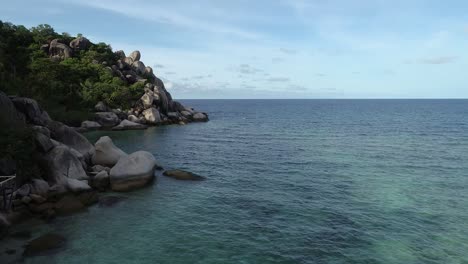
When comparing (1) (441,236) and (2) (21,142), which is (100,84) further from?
(1) (441,236)

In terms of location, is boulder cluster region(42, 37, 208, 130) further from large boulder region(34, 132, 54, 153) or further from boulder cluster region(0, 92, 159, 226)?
large boulder region(34, 132, 54, 153)

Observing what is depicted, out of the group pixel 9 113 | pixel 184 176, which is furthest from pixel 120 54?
pixel 184 176

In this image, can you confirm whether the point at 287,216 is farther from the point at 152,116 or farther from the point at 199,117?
the point at 199,117

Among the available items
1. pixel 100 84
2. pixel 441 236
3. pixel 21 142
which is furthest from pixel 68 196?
pixel 100 84

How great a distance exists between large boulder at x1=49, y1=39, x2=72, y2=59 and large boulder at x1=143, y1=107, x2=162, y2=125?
2825 cm

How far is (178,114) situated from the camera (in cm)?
8325

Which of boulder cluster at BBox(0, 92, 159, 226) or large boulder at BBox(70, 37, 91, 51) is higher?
large boulder at BBox(70, 37, 91, 51)

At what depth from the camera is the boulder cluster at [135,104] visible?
64.6 metres

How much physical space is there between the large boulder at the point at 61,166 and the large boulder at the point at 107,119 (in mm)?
38070

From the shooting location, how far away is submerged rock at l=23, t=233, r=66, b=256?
16125mm

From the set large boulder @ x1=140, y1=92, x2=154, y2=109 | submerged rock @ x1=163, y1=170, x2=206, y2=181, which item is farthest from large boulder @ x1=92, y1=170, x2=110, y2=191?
large boulder @ x1=140, y1=92, x2=154, y2=109

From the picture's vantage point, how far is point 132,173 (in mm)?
27531

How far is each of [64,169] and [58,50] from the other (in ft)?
229

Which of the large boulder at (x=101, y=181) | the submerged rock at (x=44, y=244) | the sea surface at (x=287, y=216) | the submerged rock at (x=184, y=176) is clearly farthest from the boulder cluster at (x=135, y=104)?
the submerged rock at (x=44, y=244)
